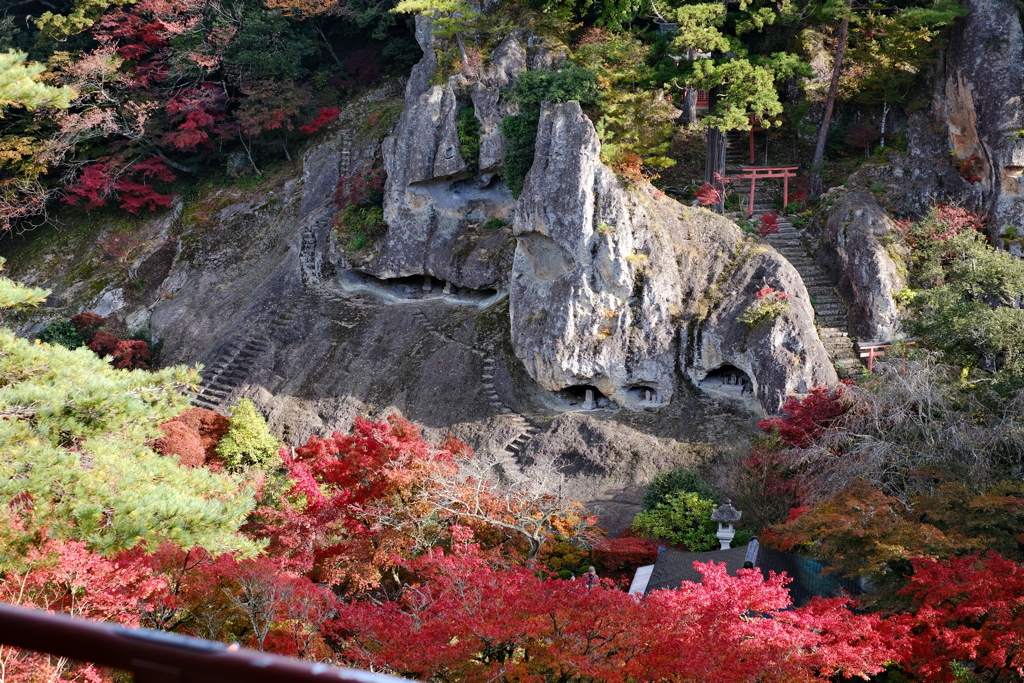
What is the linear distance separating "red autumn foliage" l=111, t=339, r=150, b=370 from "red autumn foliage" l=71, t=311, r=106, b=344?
192cm

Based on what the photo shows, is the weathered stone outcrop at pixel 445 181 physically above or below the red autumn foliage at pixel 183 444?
above

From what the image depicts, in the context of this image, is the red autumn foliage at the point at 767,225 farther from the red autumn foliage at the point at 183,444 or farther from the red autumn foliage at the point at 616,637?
the red autumn foliage at the point at 183,444

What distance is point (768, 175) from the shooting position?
24.2 meters

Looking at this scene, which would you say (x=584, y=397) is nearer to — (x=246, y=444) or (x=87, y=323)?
(x=246, y=444)

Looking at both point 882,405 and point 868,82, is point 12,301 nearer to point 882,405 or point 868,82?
point 882,405

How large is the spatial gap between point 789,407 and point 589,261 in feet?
20.7

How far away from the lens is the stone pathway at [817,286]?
20.9 m

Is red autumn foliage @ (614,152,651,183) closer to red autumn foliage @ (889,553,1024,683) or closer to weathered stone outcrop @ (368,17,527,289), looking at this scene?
weathered stone outcrop @ (368,17,527,289)

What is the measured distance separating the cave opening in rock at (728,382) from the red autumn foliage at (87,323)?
19.0 m

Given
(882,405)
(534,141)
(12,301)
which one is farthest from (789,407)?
(12,301)

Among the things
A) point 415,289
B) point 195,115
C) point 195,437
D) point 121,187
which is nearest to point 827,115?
point 415,289

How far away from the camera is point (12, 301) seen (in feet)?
34.6

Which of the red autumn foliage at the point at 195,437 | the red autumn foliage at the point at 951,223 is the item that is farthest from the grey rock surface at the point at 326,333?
the red autumn foliage at the point at 951,223

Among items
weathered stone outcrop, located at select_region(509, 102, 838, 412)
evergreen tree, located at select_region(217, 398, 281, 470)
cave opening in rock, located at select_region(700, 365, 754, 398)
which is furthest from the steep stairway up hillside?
evergreen tree, located at select_region(217, 398, 281, 470)
